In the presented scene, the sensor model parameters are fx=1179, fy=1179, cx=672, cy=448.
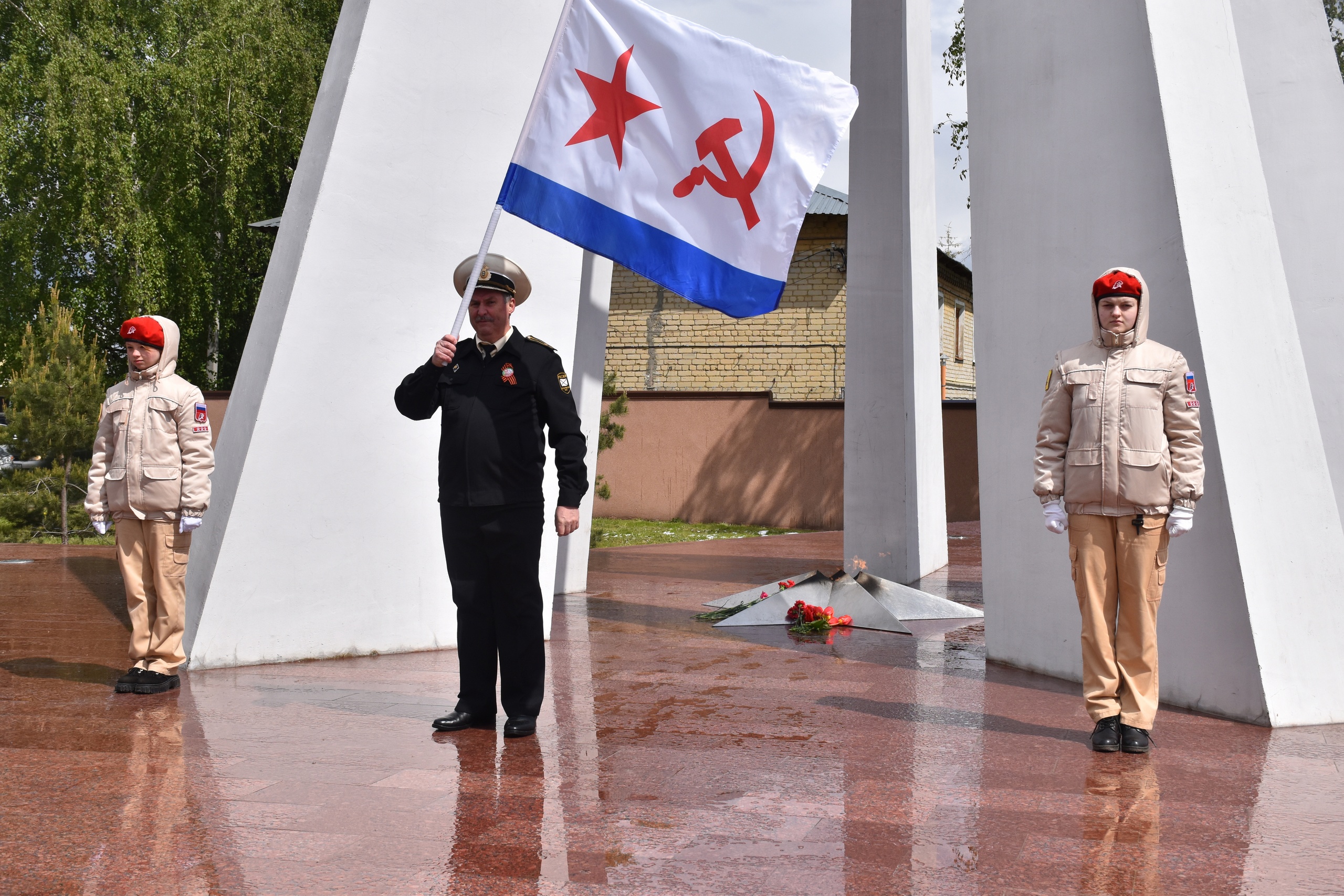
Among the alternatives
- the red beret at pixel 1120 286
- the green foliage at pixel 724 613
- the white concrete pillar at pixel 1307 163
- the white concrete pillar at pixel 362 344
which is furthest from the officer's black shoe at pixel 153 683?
the white concrete pillar at pixel 1307 163

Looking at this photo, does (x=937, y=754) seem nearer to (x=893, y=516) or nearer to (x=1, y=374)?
(x=893, y=516)

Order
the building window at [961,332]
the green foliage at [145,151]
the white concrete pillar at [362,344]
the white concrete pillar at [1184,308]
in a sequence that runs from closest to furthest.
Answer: the white concrete pillar at [1184,308], the white concrete pillar at [362,344], the green foliage at [145,151], the building window at [961,332]

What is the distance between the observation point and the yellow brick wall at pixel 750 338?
82.7 feet

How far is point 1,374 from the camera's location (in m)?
23.0

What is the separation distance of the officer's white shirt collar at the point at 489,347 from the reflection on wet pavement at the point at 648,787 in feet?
5.04

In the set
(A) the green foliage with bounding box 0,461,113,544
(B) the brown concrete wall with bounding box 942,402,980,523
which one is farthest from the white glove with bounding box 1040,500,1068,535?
(B) the brown concrete wall with bounding box 942,402,980,523

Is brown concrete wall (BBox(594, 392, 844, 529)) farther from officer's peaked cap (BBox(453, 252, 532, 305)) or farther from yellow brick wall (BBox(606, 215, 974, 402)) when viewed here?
officer's peaked cap (BBox(453, 252, 532, 305))

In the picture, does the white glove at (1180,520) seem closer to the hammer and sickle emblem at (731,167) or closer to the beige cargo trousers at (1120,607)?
the beige cargo trousers at (1120,607)

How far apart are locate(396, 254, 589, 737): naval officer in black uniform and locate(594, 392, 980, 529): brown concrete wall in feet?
48.5

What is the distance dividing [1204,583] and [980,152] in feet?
8.81

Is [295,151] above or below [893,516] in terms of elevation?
above

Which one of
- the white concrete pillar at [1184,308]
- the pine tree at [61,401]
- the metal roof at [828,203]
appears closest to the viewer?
the white concrete pillar at [1184,308]

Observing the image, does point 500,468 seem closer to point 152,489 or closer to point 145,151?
point 152,489

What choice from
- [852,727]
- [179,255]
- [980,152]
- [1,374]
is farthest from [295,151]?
[852,727]
